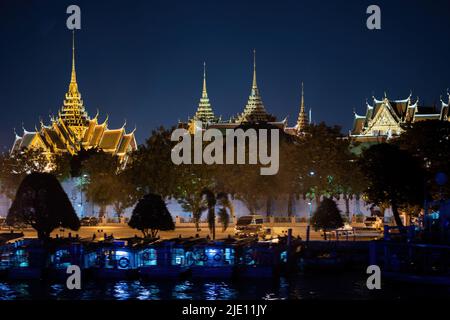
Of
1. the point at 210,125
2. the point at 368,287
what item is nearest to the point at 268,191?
the point at 368,287

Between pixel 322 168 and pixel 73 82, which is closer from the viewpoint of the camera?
pixel 322 168

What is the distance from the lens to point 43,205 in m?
49.2

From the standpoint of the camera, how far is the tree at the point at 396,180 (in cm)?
5734

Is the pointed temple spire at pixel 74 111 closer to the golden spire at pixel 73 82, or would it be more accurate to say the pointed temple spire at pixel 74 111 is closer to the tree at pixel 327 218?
the golden spire at pixel 73 82

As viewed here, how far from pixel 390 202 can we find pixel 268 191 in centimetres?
1785

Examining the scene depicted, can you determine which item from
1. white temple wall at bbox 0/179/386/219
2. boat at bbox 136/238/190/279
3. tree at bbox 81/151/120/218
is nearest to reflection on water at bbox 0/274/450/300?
boat at bbox 136/238/190/279

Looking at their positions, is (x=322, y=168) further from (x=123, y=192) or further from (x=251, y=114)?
(x=251, y=114)

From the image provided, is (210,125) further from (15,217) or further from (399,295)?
(399,295)

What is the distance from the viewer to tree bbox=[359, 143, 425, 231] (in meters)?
57.3

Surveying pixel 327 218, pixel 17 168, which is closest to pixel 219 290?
pixel 327 218

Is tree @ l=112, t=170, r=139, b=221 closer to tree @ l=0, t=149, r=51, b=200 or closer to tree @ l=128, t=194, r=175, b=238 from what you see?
tree @ l=0, t=149, r=51, b=200

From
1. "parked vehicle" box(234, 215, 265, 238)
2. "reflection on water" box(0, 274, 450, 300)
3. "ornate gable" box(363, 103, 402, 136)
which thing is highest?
"ornate gable" box(363, 103, 402, 136)

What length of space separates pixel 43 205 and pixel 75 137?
60.2 m

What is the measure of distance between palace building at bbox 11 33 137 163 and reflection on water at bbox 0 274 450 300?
59824 mm
